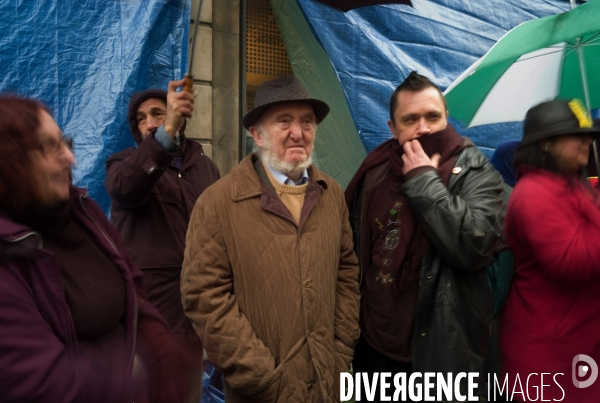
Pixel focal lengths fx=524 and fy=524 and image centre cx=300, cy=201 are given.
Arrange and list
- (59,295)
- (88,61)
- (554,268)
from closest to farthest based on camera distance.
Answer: (59,295) < (554,268) < (88,61)

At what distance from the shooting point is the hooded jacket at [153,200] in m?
2.67

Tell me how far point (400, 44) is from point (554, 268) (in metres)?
3.12

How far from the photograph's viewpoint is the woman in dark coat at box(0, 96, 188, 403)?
1.31m

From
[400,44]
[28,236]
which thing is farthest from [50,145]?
[400,44]

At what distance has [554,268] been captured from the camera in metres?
2.20

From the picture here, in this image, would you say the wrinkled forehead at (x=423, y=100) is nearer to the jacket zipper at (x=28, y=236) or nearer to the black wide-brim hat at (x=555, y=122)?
the black wide-brim hat at (x=555, y=122)

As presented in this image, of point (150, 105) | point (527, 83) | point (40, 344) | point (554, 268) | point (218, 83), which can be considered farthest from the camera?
point (218, 83)

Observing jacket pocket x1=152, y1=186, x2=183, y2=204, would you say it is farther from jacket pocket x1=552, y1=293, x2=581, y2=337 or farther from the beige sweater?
jacket pocket x1=552, y1=293, x2=581, y2=337

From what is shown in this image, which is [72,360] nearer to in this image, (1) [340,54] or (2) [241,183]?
(2) [241,183]

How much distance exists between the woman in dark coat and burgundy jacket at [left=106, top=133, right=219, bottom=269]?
2.89 feet

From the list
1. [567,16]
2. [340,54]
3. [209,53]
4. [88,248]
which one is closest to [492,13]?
[340,54]

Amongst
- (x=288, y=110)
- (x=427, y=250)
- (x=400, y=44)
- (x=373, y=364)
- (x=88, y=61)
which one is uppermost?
(x=400, y=44)

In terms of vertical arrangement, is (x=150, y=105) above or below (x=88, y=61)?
below

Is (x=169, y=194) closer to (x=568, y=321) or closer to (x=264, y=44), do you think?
(x=568, y=321)
